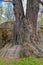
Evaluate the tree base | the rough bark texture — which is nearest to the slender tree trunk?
the rough bark texture

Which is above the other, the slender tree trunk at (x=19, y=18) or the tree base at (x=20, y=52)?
the slender tree trunk at (x=19, y=18)

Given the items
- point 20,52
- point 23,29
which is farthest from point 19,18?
point 20,52

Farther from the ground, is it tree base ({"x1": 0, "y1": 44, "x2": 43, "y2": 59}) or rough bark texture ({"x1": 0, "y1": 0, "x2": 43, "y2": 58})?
rough bark texture ({"x1": 0, "y1": 0, "x2": 43, "y2": 58})

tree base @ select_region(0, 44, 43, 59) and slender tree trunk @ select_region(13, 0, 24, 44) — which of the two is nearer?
tree base @ select_region(0, 44, 43, 59)

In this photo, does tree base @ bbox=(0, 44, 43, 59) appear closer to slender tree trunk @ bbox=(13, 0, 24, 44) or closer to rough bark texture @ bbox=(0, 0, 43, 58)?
rough bark texture @ bbox=(0, 0, 43, 58)

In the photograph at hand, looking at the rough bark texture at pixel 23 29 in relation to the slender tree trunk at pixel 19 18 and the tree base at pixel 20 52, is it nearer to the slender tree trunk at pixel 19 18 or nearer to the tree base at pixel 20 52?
the slender tree trunk at pixel 19 18

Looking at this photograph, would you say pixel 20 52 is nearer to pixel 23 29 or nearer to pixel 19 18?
pixel 23 29

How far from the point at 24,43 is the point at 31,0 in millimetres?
1847

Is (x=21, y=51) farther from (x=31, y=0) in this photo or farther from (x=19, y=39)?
(x=31, y=0)

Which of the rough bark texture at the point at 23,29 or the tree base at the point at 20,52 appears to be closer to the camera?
the tree base at the point at 20,52

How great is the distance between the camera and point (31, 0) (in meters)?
8.31

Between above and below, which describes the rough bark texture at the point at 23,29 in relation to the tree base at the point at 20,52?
above

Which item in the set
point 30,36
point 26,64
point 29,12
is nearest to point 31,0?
point 29,12

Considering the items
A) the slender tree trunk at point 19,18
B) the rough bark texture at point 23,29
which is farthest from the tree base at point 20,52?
the slender tree trunk at point 19,18
